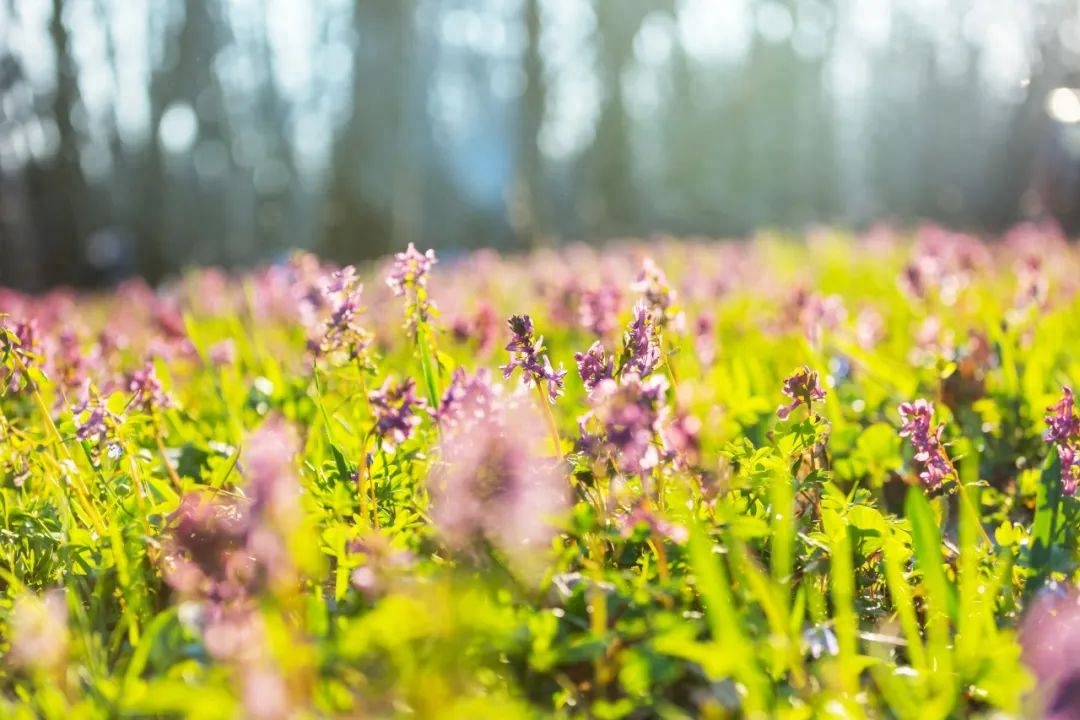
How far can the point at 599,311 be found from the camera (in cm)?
253

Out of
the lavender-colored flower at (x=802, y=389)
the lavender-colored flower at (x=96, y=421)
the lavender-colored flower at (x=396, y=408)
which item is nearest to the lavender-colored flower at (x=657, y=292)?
the lavender-colored flower at (x=802, y=389)

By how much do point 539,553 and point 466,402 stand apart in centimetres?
27

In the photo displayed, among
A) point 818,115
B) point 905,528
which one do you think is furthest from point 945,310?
point 818,115

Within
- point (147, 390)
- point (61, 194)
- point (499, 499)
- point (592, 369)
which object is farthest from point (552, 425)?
point (61, 194)

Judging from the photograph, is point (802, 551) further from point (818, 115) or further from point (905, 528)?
point (818, 115)

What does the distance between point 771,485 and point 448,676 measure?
28.3 inches

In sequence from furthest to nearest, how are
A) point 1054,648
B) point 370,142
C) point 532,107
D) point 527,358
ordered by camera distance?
point 532,107, point 370,142, point 527,358, point 1054,648

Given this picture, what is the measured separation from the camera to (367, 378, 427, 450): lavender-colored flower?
160 cm

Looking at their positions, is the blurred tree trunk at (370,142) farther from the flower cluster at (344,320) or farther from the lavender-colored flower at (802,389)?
the lavender-colored flower at (802,389)

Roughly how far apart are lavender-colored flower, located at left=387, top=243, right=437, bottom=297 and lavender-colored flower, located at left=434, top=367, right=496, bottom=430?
0.29 m

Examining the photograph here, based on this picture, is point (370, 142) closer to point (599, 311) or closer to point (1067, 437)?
point (599, 311)

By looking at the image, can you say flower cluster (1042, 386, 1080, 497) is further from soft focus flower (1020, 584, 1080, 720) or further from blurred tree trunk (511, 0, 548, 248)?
blurred tree trunk (511, 0, 548, 248)

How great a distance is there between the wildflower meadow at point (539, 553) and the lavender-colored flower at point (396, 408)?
1 cm

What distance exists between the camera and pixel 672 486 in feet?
5.37
